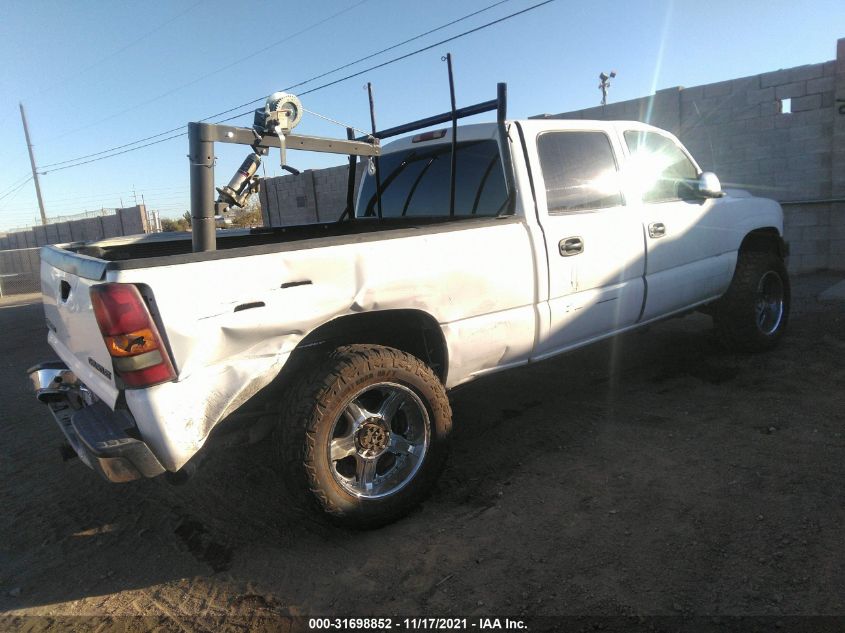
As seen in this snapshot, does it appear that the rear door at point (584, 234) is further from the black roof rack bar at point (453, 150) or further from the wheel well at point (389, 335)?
the wheel well at point (389, 335)

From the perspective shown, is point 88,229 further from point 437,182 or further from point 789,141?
point 437,182

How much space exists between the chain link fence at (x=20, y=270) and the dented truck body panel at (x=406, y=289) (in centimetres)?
1983

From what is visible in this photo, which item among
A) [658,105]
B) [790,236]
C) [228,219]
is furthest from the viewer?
[658,105]

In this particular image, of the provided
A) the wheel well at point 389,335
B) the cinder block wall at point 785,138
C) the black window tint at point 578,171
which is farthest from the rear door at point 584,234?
the cinder block wall at point 785,138

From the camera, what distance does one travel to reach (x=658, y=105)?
33.2ft

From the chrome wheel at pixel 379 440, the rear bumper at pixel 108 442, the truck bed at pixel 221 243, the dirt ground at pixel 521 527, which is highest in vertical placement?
the truck bed at pixel 221 243

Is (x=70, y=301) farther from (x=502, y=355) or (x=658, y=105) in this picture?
(x=658, y=105)

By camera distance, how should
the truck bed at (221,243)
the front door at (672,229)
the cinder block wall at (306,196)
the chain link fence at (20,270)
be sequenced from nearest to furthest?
1. the truck bed at (221,243)
2. the front door at (672,229)
3. the cinder block wall at (306,196)
4. the chain link fence at (20,270)

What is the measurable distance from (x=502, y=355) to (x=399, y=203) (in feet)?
5.43

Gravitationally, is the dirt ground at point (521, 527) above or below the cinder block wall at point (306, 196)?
below

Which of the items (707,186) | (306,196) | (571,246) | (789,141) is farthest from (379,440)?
(306,196)

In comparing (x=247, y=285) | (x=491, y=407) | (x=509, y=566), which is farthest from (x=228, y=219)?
(x=491, y=407)

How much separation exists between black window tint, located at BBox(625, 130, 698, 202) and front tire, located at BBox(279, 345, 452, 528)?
2393 mm

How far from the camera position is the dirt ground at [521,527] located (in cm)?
236
